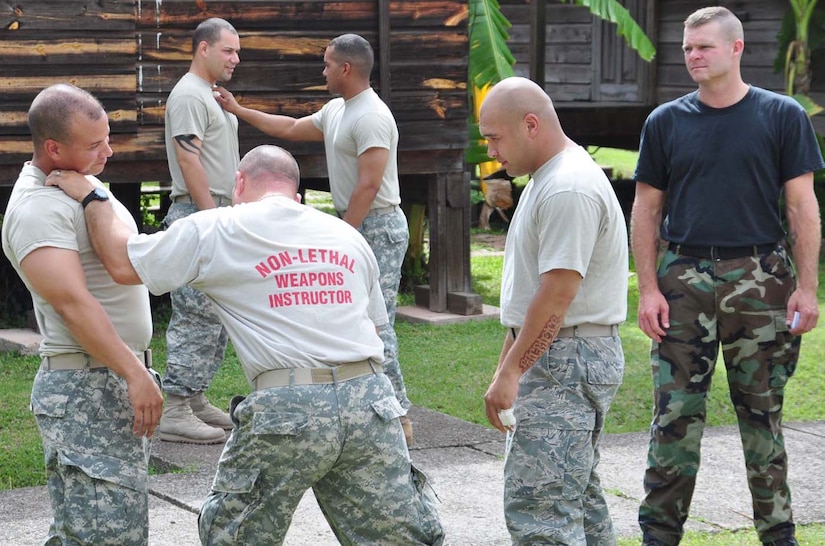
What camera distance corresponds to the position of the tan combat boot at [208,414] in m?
7.13

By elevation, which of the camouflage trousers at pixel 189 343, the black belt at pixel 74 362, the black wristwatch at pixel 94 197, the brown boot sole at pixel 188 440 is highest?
the black wristwatch at pixel 94 197

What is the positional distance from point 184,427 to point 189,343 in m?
0.45

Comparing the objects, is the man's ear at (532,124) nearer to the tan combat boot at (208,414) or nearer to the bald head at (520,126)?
the bald head at (520,126)

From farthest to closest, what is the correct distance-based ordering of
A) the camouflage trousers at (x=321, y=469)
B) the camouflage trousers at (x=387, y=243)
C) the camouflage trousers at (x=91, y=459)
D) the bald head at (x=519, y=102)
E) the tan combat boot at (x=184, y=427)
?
the camouflage trousers at (x=387, y=243) < the tan combat boot at (x=184, y=427) < the bald head at (x=519, y=102) < the camouflage trousers at (x=91, y=459) < the camouflage trousers at (x=321, y=469)

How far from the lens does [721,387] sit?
8.55 metres

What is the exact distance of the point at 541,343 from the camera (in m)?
4.04

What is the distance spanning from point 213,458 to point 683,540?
2.50 meters

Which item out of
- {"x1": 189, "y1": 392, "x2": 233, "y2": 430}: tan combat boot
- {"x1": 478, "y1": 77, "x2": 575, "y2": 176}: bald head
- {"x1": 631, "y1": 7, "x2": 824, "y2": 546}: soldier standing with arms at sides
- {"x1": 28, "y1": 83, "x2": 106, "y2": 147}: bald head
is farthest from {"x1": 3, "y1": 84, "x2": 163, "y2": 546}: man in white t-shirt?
{"x1": 189, "y1": 392, "x2": 233, "y2": 430}: tan combat boot

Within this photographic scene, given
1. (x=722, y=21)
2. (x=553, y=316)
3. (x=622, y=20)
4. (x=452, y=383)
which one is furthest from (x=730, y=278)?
(x=622, y=20)

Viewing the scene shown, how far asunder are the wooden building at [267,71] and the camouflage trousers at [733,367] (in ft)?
18.7

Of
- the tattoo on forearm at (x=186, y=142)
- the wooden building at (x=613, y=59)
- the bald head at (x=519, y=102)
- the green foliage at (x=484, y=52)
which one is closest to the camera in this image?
the bald head at (x=519, y=102)

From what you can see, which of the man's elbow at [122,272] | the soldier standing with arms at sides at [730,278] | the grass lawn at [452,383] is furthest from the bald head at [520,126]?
the grass lawn at [452,383]

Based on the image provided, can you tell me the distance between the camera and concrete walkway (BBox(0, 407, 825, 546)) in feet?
17.9

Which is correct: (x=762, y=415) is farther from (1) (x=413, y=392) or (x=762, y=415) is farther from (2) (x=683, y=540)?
(1) (x=413, y=392)
